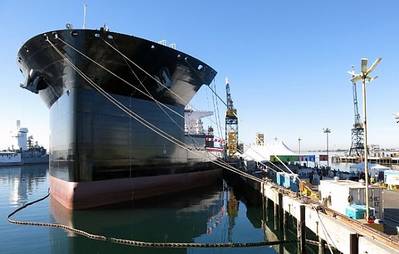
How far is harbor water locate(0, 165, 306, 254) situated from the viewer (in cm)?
1202

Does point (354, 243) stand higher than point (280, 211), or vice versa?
point (354, 243)

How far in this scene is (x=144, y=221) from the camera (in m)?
15.4

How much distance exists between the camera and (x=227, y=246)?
474 inches

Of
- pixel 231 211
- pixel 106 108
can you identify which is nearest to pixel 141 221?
pixel 231 211

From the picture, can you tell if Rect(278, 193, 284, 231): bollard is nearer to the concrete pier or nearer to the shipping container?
the concrete pier

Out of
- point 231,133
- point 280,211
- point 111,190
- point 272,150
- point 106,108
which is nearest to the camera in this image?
point 280,211

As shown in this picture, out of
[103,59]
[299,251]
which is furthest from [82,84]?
[299,251]

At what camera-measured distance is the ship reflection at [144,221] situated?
40.2 feet

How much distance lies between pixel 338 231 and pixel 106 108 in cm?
1335

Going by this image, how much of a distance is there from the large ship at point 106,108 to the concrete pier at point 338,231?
29.7 feet

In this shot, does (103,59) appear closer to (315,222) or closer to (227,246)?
(227,246)

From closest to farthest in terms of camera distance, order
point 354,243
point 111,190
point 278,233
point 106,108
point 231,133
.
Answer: point 354,243
point 278,233
point 111,190
point 106,108
point 231,133

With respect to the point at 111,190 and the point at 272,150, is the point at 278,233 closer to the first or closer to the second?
the point at 111,190

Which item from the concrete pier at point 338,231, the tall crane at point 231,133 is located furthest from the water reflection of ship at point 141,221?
the tall crane at point 231,133
